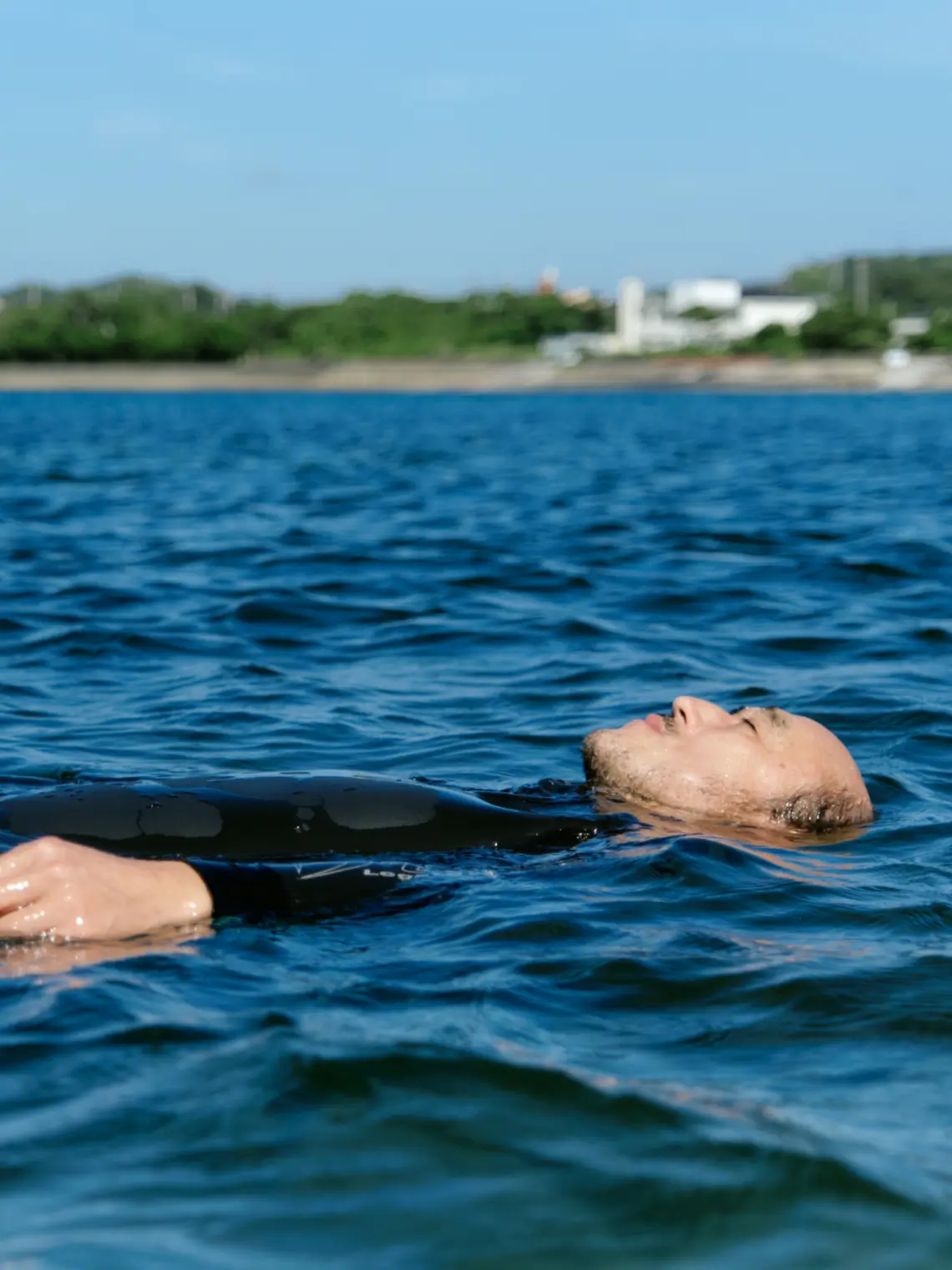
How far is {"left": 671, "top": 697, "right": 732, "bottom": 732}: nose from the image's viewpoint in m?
6.02

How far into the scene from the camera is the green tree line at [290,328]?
150 meters

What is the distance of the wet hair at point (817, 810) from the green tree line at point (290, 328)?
14845cm

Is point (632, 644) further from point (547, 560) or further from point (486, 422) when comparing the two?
point (486, 422)

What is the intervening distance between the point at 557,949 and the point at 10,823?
5.95ft

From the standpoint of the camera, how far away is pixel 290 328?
593ft

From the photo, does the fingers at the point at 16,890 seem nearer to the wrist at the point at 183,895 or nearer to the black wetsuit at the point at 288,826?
the wrist at the point at 183,895

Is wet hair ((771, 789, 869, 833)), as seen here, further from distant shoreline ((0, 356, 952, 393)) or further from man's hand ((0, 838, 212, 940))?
distant shoreline ((0, 356, 952, 393))

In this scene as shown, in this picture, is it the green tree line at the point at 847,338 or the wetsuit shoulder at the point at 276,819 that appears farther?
the green tree line at the point at 847,338

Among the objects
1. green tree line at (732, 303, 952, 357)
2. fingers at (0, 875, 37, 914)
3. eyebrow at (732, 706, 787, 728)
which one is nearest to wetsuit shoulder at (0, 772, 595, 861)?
fingers at (0, 875, 37, 914)

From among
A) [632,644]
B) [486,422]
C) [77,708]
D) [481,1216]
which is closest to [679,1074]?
[481,1216]

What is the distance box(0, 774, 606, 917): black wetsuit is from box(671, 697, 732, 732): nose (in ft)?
1.94

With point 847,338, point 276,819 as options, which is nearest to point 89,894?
point 276,819

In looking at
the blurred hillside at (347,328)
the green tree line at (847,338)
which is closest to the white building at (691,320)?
the blurred hillside at (347,328)

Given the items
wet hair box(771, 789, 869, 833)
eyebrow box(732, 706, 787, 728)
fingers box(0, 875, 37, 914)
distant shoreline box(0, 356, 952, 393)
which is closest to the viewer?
fingers box(0, 875, 37, 914)
